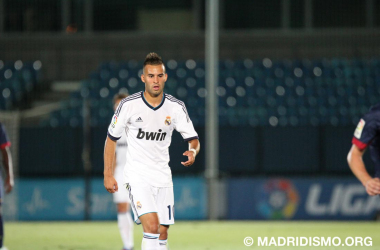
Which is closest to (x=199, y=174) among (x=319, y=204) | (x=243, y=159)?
(x=243, y=159)

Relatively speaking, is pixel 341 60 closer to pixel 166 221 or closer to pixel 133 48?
pixel 133 48

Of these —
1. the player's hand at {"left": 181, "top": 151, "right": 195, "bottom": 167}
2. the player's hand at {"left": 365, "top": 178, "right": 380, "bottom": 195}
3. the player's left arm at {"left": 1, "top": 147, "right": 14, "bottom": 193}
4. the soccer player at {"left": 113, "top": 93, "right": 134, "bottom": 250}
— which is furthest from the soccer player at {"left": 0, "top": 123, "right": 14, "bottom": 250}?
the player's hand at {"left": 365, "top": 178, "right": 380, "bottom": 195}

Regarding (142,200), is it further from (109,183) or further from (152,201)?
(109,183)


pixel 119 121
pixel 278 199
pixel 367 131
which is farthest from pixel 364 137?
pixel 278 199

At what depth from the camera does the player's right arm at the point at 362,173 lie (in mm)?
5160

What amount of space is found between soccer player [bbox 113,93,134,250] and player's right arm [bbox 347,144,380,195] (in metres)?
4.34

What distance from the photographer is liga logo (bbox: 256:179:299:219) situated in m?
15.4

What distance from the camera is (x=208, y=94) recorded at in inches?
605

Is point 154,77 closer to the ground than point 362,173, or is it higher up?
higher up

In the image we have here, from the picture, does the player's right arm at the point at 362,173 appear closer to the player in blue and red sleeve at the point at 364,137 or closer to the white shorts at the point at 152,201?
the player in blue and red sleeve at the point at 364,137

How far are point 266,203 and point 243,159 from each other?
47.7 inches

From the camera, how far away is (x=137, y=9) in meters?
23.1

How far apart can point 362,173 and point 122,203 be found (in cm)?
476

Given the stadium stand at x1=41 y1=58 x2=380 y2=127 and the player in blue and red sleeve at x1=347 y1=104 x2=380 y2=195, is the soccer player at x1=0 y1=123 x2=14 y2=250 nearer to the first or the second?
the player in blue and red sleeve at x1=347 y1=104 x2=380 y2=195
